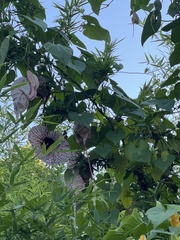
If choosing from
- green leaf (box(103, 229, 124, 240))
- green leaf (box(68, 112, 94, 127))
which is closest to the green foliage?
green leaf (box(68, 112, 94, 127))

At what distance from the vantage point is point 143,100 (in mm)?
1110

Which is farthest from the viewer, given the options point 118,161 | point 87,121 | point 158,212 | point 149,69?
point 149,69

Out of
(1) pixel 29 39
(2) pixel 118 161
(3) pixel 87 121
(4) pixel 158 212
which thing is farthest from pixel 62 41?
(4) pixel 158 212

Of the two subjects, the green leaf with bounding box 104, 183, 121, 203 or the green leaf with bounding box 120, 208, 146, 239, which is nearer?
the green leaf with bounding box 120, 208, 146, 239

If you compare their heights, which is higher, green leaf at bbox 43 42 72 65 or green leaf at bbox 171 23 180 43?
green leaf at bbox 171 23 180 43

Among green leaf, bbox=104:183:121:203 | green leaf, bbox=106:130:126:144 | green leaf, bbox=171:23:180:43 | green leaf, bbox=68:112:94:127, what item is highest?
green leaf, bbox=171:23:180:43

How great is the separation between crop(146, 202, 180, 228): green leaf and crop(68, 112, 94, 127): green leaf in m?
0.42

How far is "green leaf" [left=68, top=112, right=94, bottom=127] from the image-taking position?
999 mm

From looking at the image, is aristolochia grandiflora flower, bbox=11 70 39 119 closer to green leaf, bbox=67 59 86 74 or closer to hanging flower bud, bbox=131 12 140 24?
green leaf, bbox=67 59 86 74

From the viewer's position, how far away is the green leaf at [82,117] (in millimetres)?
999

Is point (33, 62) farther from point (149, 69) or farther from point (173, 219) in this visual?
point (173, 219)

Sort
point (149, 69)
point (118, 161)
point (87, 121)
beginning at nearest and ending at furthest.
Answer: point (87, 121) → point (118, 161) → point (149, 69)

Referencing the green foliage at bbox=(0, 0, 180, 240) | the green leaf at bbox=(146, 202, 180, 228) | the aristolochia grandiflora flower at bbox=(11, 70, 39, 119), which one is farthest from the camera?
the green foliage at bbox=(0, 0, 180, 240)

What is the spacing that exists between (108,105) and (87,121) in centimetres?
9
